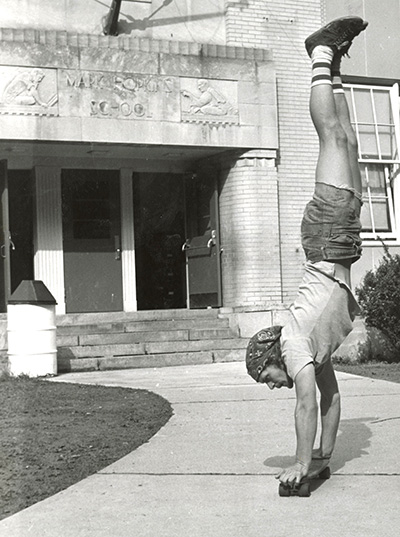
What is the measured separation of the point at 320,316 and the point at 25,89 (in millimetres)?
9224

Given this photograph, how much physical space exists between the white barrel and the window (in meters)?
6.89

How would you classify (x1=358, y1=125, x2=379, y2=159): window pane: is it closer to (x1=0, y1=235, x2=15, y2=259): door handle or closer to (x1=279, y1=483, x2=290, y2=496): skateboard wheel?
(x1=0, y1=235, x2=15, y2=259): door handle

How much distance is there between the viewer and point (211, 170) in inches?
590

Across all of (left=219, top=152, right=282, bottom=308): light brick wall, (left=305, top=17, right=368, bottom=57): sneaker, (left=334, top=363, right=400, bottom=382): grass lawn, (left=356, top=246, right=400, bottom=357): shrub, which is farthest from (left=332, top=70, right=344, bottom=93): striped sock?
(left=219, top=152, right=282, bottom=308): light brick wall

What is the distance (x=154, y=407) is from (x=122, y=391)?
3.98 ft

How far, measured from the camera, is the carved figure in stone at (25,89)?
12891 mm

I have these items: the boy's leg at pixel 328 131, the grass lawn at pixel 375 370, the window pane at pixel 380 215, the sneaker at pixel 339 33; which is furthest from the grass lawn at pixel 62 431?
the window pane at pixel 380 215

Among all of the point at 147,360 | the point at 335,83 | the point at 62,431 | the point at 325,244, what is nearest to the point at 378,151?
the point at 147,360

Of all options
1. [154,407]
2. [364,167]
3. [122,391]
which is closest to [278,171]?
[364,167]

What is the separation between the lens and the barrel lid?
10914 millimetres

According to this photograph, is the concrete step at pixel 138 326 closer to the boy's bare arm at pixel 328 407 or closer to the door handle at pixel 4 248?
the door handle at pixel 4 248

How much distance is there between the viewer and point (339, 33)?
481 centimetres

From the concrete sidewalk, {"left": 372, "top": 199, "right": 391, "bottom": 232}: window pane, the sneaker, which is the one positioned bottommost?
the concrete sidewalk

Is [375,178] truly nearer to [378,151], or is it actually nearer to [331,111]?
[378,151]
